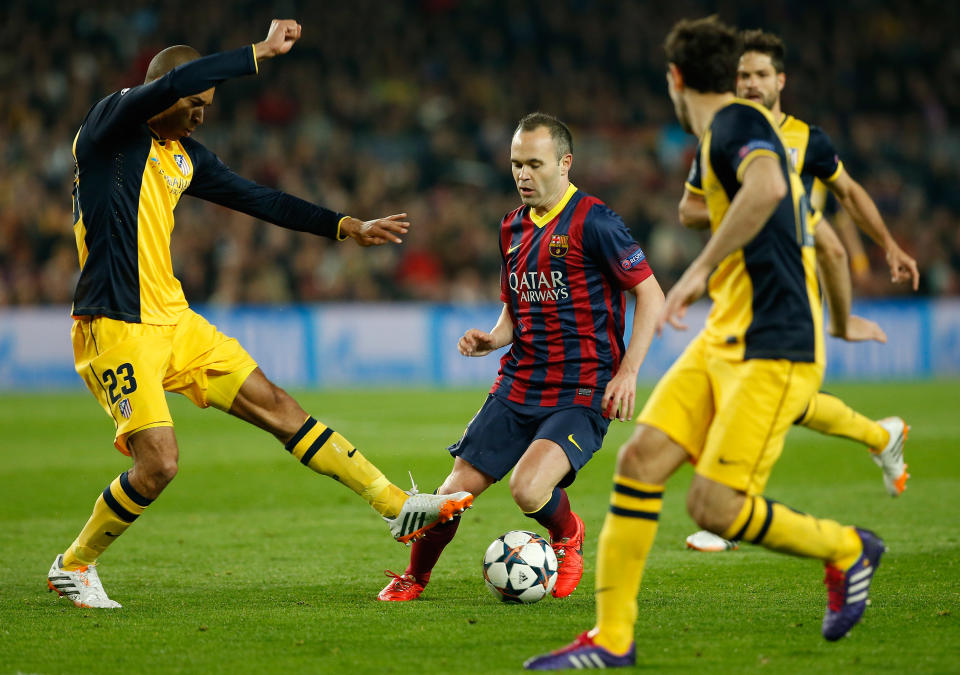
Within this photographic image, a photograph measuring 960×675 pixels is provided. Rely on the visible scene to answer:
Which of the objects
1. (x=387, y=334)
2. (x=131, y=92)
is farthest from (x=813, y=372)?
(x=387, y=334)

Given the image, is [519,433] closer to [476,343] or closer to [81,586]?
[476,343]

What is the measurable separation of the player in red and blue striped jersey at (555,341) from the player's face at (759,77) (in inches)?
42.3

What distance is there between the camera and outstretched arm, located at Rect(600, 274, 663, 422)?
5.57 metres

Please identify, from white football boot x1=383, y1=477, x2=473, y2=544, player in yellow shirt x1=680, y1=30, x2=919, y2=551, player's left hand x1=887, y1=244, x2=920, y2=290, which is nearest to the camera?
player in yellow shirt x1=680, y1=30, x2=919, y2=551

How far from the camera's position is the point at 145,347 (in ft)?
18.6

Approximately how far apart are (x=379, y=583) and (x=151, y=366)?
5.33ft

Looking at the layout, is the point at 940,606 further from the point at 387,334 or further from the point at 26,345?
the point at 26,345

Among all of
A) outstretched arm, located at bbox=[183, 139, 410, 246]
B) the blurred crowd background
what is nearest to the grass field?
outstretched arm, located at bbox=[183, 139, 410, 246]

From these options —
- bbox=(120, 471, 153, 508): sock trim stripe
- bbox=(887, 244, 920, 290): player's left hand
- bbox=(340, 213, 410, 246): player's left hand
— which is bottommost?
bbox=(120, 471, 153, 508): sock trim stripe

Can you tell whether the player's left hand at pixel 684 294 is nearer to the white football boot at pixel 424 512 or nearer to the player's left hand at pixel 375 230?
the white football boot at pixel 424 512

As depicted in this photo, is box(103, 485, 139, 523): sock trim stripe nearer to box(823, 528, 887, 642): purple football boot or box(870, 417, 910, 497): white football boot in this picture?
box(823, 528, 887, 642): purple football boot

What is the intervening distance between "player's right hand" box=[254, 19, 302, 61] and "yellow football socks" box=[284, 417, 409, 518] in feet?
5.76

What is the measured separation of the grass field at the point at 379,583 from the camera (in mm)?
4523

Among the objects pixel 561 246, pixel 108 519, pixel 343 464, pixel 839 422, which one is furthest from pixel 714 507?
pixel 108 519
